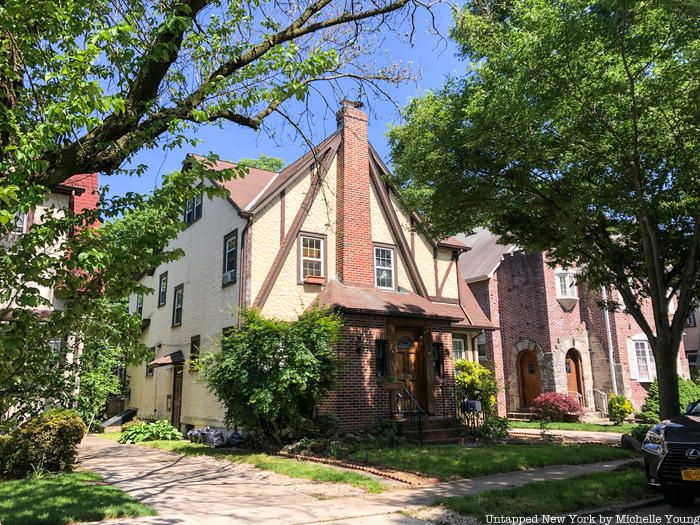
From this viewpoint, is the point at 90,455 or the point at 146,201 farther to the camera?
the point at 90,455

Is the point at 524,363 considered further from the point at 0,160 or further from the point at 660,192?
the point at 0,160

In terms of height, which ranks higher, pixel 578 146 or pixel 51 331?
pixel 578 146

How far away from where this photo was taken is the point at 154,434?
59.7ft

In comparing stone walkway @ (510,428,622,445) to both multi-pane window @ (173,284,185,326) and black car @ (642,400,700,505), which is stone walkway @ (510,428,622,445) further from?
multi-pane window @ (173,284,185,326)

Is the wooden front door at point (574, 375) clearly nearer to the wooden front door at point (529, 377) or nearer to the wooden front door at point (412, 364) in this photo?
the wooden front door at point (529, 377)

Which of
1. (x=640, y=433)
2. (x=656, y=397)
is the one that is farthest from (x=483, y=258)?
(x=640, y=433)

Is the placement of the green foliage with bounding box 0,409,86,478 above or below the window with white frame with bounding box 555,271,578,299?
below

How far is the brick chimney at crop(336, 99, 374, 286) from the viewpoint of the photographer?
17000mm

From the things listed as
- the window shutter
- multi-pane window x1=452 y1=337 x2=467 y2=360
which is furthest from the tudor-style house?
the window shutter

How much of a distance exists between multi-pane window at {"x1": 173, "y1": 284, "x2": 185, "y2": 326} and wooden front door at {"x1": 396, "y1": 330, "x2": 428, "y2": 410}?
8784mm

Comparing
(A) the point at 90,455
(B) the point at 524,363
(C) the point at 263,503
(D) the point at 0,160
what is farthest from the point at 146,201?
(B) the point at 524,363

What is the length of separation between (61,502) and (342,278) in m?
10.2

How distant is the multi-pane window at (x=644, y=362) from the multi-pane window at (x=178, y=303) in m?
20.0

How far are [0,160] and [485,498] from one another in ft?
23.6
